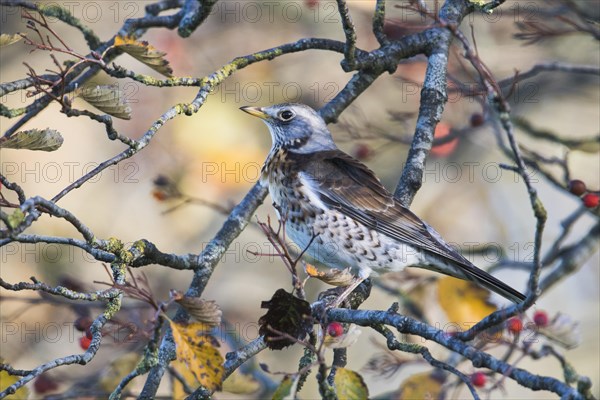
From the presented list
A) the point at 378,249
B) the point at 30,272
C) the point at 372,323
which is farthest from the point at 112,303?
the point at 30,272

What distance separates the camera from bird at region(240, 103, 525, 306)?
16.7ft

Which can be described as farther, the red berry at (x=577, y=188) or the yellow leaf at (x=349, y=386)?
the red berry at (x=577, y=188)

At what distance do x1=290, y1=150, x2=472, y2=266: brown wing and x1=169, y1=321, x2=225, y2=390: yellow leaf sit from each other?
2.42 m

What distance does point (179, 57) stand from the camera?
8742 millimetres

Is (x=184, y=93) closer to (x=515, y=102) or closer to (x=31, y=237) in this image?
(x=515, y=102)

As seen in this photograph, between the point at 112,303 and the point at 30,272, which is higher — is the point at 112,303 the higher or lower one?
the lower one

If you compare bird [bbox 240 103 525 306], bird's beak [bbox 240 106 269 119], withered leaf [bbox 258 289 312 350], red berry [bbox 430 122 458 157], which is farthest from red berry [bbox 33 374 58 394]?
red berry [bbox 430 122 458 157]

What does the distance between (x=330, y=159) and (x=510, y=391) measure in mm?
4848

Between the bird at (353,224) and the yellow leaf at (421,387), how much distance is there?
0.71 metres

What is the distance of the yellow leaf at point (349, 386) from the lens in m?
2.93

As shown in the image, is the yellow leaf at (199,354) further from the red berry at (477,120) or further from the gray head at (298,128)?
the red berry at (477,120)

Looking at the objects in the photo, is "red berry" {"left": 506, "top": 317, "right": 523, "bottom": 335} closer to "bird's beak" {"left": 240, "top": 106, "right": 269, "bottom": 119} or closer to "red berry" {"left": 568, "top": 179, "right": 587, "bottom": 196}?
"red berry" {"left": 568, "top": 179, "right": 587, "bottom": 196}

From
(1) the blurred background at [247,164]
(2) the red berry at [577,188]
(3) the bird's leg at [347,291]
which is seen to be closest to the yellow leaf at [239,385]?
(3) the bird's leg at [347,291]

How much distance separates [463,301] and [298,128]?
5.70 ft
